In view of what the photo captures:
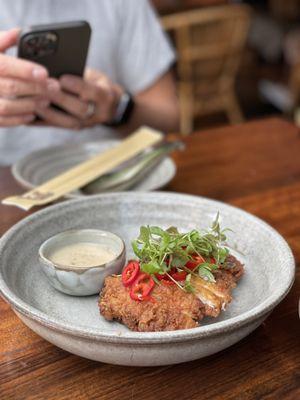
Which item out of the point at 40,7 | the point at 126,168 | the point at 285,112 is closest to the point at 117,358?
the point at 126,168

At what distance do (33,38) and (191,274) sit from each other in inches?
27.4

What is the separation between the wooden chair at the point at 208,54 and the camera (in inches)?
136

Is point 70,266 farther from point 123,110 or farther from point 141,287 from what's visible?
point 123,110

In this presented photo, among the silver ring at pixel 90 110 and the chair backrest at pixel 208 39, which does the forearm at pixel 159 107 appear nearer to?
the silver ring at pixel 90 110

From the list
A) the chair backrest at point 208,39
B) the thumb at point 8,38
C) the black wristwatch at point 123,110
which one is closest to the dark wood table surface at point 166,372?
the thumb at point 8,38

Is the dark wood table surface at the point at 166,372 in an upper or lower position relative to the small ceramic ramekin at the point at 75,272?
lower

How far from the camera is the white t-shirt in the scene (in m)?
1.64

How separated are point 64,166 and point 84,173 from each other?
133 mm

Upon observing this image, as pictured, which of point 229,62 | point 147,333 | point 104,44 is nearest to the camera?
point 147,333

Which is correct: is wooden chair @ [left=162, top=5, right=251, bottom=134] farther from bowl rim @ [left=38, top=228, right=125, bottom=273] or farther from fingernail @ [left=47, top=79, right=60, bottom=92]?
bowl rim @ [left=38, top=228, right=125, bottom=273]

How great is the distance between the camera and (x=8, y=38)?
126 cm

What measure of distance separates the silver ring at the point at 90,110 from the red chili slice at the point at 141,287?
0.81 meters

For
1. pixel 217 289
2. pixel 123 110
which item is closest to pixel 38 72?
pixel 123 110

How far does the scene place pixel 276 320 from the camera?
0.80 meters
